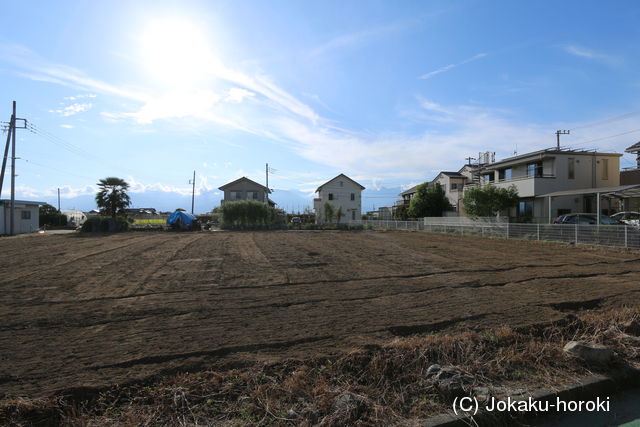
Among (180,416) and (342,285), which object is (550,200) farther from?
(180,416)

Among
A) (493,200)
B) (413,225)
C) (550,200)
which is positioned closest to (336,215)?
(413,225)

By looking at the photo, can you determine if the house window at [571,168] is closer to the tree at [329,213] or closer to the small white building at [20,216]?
the tree at [329,213]

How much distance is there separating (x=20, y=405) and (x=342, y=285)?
4.35 meters

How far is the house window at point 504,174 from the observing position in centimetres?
2523

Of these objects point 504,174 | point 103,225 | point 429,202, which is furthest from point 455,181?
point 103,225

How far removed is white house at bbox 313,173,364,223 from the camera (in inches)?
1860

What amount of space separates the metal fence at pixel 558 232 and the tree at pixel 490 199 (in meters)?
1.56

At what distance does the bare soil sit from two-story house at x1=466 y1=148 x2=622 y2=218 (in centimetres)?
1514

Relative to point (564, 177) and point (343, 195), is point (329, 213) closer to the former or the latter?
point (343, 195)

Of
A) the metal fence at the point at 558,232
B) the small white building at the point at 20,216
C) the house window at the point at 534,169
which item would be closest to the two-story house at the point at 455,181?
the house window at the point at 534,169

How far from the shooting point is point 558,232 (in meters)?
14.1

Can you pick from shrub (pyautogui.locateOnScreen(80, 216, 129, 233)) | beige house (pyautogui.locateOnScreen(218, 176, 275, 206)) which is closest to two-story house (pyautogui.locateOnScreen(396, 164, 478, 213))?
beige house (pyautogui.locateOnScreen(218, 176, 275, 206))

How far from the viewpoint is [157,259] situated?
936 cm

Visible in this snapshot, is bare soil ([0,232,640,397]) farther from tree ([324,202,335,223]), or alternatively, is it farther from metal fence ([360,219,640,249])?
tree ([324,202,335,223])
